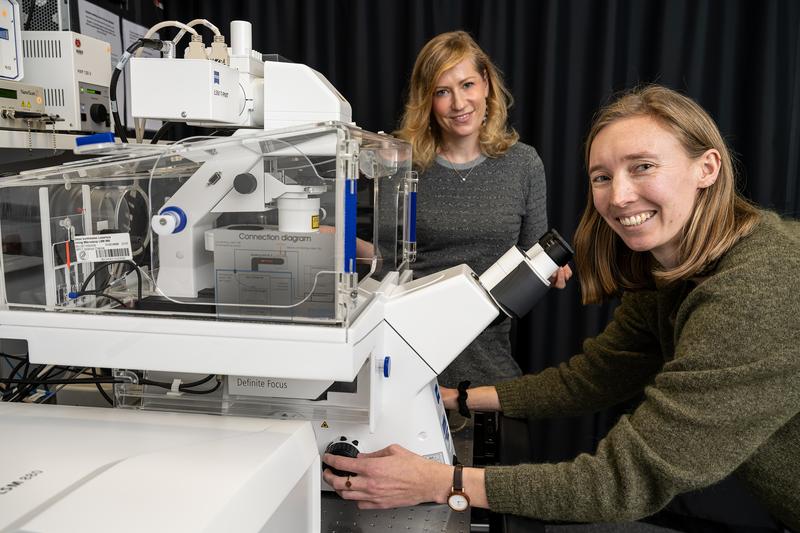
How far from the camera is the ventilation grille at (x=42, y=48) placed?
1.60m

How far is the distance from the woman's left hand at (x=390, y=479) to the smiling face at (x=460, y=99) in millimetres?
1123

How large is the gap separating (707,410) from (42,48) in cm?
171

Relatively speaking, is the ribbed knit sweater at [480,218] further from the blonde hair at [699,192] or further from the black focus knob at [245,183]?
the black focus knob at [245,183]

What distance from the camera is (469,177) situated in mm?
1842

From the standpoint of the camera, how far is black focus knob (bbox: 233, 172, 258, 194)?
887 millimetres

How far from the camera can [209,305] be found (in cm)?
87

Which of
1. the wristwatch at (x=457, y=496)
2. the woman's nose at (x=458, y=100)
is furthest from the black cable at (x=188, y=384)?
the woman's nose at (x=458, y=100)

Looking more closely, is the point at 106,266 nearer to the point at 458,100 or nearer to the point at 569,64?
the point at 458,100

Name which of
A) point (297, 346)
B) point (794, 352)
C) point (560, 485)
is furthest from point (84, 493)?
point (794, 352)

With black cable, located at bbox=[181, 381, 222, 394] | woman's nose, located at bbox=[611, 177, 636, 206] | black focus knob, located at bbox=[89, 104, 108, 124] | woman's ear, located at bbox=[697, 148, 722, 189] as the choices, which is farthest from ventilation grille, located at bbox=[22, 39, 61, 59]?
woman's ear, located at bbox=[697, 148, 722, 189]

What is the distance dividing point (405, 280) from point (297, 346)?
1.34 ft

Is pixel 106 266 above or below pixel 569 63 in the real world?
below

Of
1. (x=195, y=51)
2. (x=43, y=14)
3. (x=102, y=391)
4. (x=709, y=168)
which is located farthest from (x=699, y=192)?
(x=43, y=14)

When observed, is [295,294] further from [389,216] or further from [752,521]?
[752,521]
